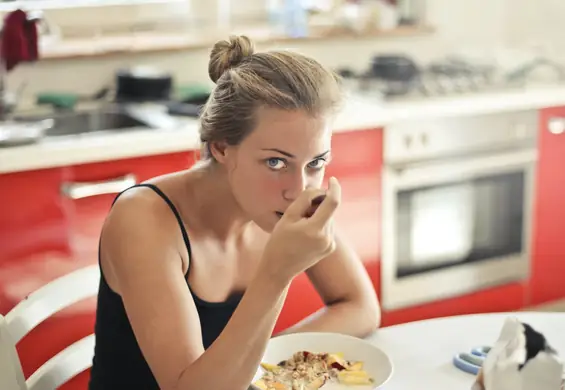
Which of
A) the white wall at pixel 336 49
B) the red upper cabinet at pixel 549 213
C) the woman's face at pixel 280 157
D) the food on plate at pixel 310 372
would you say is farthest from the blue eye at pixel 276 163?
the red upper cabinet at pixel 549 213

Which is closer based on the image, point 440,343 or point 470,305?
point 440,343

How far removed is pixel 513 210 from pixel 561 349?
5.50 feet

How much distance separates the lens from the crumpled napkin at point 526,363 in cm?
88

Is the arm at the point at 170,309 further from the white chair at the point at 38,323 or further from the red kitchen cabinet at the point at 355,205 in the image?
the red kitchen cabinet at the point at 355,205

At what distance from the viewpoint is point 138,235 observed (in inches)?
50.1

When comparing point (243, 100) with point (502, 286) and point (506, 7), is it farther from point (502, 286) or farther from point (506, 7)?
point (506, 7)

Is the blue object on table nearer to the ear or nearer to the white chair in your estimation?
the ear

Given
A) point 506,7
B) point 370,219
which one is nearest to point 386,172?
point 370,219

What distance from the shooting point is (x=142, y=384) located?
139cm

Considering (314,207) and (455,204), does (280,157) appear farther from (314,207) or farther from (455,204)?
(455,204)

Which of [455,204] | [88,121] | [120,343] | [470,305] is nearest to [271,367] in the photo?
[120,343]

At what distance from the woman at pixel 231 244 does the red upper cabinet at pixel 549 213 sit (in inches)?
63.7

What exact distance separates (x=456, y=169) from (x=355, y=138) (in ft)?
1.29

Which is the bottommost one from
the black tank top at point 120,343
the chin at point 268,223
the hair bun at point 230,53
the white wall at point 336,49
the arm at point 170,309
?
the black tank top at point 120,343
